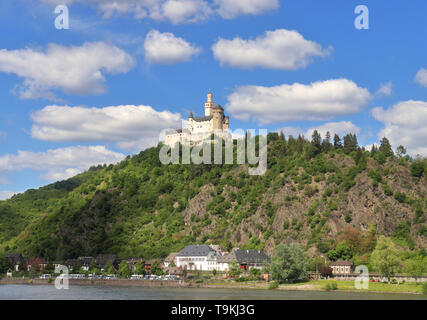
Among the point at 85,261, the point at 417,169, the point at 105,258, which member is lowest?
the point at 85,261

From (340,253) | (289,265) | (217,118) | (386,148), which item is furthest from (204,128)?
(289,265)

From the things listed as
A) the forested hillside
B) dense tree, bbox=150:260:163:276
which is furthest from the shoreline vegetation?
the forested hillside

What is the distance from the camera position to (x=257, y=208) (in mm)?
143250

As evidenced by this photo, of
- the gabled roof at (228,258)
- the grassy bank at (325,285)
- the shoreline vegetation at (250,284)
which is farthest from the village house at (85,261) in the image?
the grassy bank at (325,285)

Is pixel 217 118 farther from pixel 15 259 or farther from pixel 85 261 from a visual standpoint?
pixel 15 259

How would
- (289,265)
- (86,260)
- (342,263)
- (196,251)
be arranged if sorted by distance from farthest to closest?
(86,260) < (196,251) < (342,263) < (289,265)

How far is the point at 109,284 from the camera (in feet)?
380

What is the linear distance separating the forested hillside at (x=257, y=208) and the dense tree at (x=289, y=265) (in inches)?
693

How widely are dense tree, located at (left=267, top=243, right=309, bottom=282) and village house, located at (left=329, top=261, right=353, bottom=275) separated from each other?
12669mm

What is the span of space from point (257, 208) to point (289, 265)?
45759mm

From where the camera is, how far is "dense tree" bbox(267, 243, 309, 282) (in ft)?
320

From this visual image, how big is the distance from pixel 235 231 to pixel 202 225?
10.9 m
